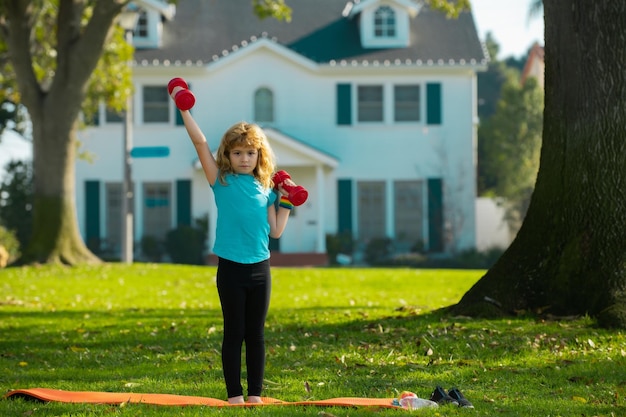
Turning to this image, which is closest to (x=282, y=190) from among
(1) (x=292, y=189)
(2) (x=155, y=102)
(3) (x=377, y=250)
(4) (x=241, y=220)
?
(1) (x=292, y=189)

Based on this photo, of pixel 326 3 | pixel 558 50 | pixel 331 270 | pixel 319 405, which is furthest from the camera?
pixel 326 3

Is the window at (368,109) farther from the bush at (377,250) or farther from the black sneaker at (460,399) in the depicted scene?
the black sneaker at (460,399)

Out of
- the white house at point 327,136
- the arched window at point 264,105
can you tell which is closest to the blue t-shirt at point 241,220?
the white house at point 327,136

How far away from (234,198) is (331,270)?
47.3 feet

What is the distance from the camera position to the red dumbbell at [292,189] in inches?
249

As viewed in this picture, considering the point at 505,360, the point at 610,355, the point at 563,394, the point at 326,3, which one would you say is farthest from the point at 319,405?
the point at 326,3

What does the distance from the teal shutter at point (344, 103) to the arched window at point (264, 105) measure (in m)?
1.83

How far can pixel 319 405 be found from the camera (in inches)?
242

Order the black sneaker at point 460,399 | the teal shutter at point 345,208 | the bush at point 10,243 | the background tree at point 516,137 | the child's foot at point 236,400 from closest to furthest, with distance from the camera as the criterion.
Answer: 1. the black sneaker at point 460,399
2. the child's foot at point 236,400
3. the bush at point 10,243
4. the teal shutter at point 345,208
5. the background tree at point 516,137

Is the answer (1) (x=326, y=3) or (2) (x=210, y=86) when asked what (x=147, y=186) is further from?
(1) (x=326, y=3)

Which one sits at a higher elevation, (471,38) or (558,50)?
(471,38)

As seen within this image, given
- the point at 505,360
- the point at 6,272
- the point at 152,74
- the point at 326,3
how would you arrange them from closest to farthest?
the point at 505,360 → the point at 6,272 → the point at 152,74 → the point at 326,3

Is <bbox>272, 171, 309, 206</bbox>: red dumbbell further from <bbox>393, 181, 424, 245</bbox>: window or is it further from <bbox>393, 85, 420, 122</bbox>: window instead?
<bbox>393, 85, 420, 122</bbox>: window

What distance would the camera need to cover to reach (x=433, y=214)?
2970cm
